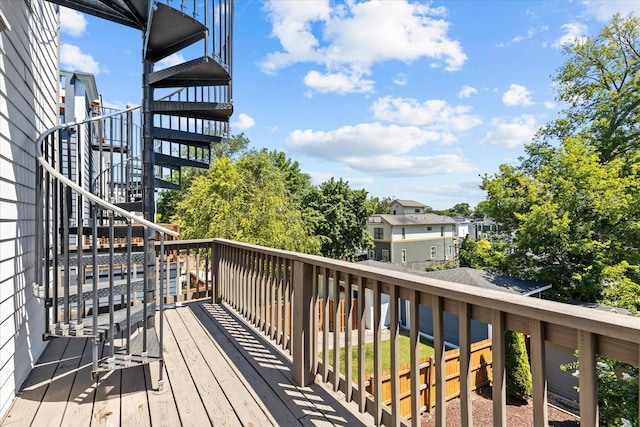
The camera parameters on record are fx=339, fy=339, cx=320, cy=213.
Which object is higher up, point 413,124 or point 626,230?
point 413,124

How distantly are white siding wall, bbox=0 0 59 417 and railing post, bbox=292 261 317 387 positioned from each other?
5.41 feet

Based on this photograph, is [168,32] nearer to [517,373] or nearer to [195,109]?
[195,109]

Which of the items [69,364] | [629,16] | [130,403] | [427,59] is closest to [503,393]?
[130,403]

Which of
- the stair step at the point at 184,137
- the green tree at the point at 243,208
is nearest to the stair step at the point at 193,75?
the stair step at the point at 184,137

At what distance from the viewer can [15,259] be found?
7.11ft

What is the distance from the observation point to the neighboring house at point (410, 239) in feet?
84.9

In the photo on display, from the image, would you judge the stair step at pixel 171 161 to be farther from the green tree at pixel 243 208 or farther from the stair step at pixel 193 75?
the green tree at pixel 243 208

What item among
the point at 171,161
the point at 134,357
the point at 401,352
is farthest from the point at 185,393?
the point at 401,352

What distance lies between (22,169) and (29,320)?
1080 millimetres

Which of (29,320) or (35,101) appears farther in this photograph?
(35,101)

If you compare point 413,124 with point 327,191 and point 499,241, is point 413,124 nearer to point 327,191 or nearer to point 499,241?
point 327,191

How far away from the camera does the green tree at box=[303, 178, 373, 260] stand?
19828mm

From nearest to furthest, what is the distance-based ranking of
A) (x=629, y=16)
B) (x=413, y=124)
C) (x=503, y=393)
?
(x=503, y=393) → (x=629, y=16) → (x=413, y=124)

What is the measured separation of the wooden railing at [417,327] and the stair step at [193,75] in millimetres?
2106
